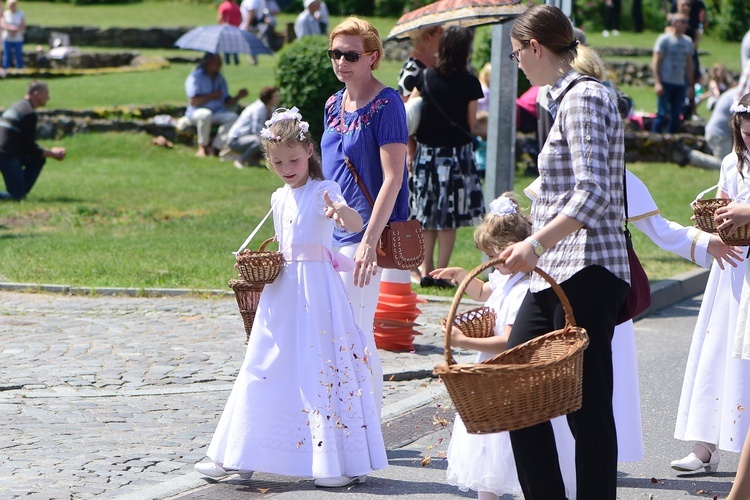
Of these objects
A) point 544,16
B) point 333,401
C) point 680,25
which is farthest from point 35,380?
point 680,25

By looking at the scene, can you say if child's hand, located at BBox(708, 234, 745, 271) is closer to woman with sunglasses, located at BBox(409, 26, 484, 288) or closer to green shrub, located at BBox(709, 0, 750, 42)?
woman with sunglasses, located at BBox(409, 26, 484, 288)

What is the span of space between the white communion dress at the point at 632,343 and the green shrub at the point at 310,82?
1168cm

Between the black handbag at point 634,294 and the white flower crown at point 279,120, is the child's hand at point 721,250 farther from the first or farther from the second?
the white flower crown at point 279,120

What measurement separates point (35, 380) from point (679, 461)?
11.9ft

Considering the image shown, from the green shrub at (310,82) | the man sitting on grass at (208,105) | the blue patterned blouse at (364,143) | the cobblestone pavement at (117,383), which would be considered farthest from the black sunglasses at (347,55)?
the man sitting on grass at (208,105)

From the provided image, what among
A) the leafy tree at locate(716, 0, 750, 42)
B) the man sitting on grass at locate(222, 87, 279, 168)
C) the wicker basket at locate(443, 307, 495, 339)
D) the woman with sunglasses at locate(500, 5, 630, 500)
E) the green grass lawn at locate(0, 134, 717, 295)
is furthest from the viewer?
the leafy tree at locate(716, 0, 750, 42)

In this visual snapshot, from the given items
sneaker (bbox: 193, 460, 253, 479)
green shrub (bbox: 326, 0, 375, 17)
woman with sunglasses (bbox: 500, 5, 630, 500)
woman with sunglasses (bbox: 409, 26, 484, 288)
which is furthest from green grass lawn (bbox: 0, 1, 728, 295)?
green shrub (bbox: 326, 0, 375, 17)

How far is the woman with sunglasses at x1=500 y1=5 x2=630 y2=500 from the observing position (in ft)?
13.6

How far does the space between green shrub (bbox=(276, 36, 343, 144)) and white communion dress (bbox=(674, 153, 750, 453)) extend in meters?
11.4

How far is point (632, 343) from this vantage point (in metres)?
5.32

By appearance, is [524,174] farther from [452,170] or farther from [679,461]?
[679,461]

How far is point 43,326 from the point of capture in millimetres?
8641

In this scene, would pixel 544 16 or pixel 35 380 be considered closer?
pixel 544 16

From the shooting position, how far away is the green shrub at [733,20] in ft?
120
